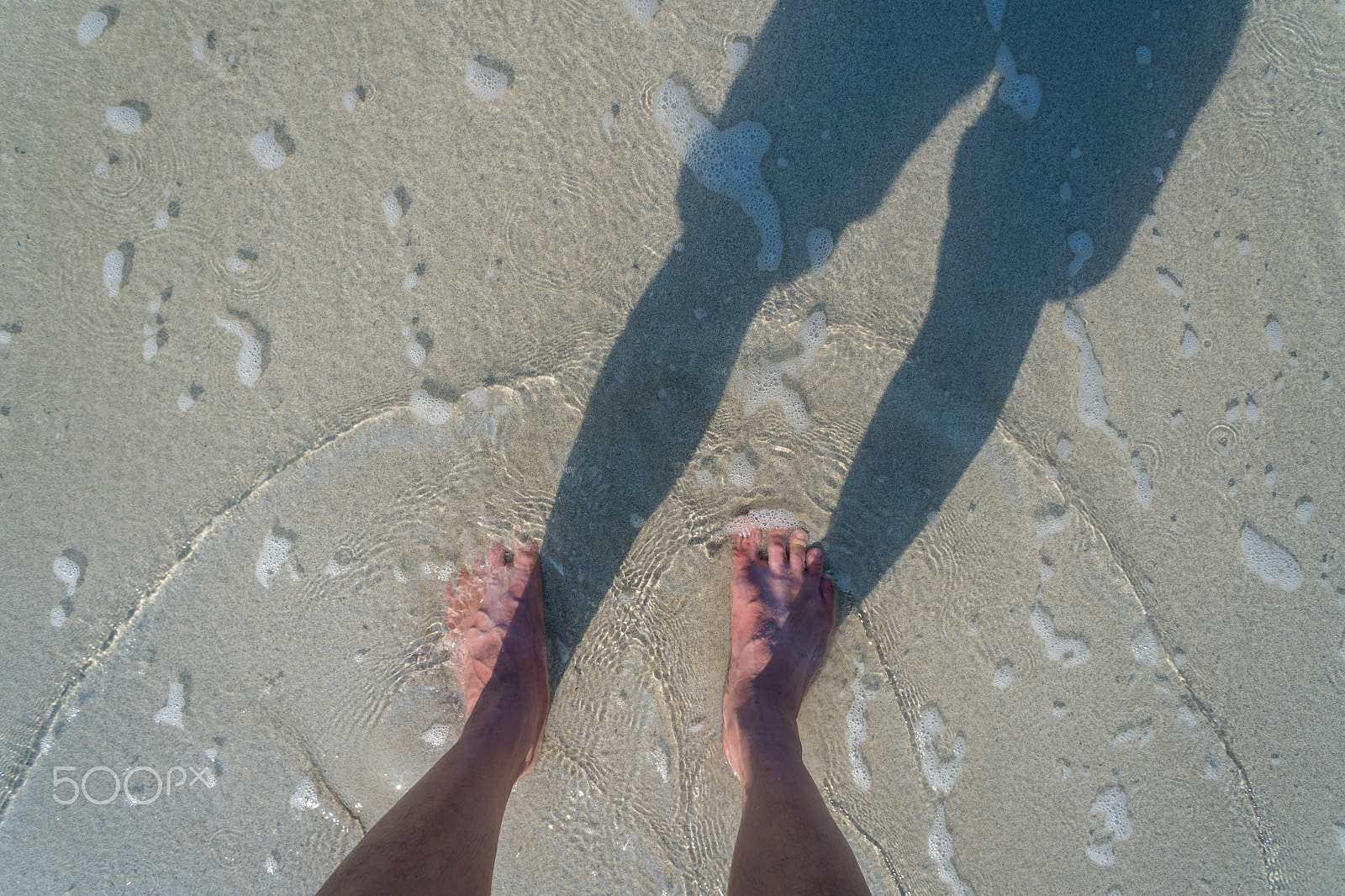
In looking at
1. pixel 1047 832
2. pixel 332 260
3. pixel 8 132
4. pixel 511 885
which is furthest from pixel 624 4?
pixel 1047 832

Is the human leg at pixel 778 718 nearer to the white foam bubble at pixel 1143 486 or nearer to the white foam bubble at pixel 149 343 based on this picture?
the white foam bubble at pixel 1143 486

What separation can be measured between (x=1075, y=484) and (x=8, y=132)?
3.66 metres

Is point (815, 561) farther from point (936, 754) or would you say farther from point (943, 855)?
point (943, 855)

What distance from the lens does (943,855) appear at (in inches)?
82.1

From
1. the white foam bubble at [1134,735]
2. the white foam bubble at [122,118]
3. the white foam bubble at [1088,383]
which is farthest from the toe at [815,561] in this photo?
the white foam bubble at [122,118]

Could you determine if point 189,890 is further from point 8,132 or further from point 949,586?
point 949,586

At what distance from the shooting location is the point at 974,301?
2.07 m

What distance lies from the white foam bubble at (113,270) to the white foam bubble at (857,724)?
2734mm

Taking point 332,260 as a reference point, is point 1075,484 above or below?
above

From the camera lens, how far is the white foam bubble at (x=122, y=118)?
79.0 inches

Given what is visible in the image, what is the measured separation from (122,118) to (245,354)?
84 cm

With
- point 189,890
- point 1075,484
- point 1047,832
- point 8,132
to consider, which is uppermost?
point 1075,484

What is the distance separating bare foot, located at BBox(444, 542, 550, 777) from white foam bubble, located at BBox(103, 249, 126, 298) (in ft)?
4.77

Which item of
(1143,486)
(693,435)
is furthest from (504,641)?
(1143,486)
